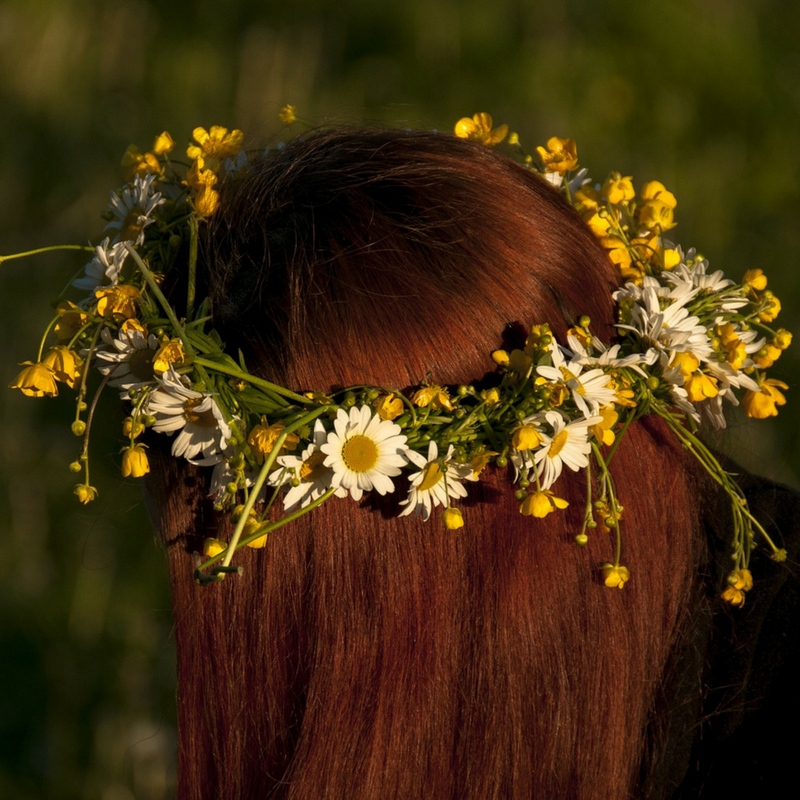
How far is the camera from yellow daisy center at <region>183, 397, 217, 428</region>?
3.92ft

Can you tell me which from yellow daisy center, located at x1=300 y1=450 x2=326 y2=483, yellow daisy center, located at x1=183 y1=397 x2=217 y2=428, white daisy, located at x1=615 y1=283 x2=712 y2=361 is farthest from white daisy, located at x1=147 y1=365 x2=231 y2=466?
white daisy, located at x1=615 y1=283 x2=712 y2=361

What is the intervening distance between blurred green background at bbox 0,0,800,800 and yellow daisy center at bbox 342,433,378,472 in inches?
79.9

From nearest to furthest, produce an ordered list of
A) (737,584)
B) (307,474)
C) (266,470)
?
(266,470) < (307,474) < (737,584)

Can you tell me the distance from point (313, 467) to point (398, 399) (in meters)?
0.13

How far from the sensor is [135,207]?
4.61 ft

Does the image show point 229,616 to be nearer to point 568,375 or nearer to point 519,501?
point 519,501

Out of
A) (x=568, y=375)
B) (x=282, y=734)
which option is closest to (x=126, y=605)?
(x=282, y=734)

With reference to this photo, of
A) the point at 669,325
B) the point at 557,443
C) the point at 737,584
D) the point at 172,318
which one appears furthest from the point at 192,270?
the point at 737,584

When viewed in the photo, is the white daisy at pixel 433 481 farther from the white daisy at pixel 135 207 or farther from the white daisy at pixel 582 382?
the white daisy at pixel 135 207

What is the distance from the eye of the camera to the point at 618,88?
3924mm

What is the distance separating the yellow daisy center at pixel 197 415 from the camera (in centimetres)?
119

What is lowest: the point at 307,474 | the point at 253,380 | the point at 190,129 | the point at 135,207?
the point at 307,474

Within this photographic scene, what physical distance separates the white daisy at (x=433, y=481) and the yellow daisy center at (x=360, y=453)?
45mm

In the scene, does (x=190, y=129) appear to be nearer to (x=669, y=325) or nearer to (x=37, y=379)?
(x=37, y=379)
